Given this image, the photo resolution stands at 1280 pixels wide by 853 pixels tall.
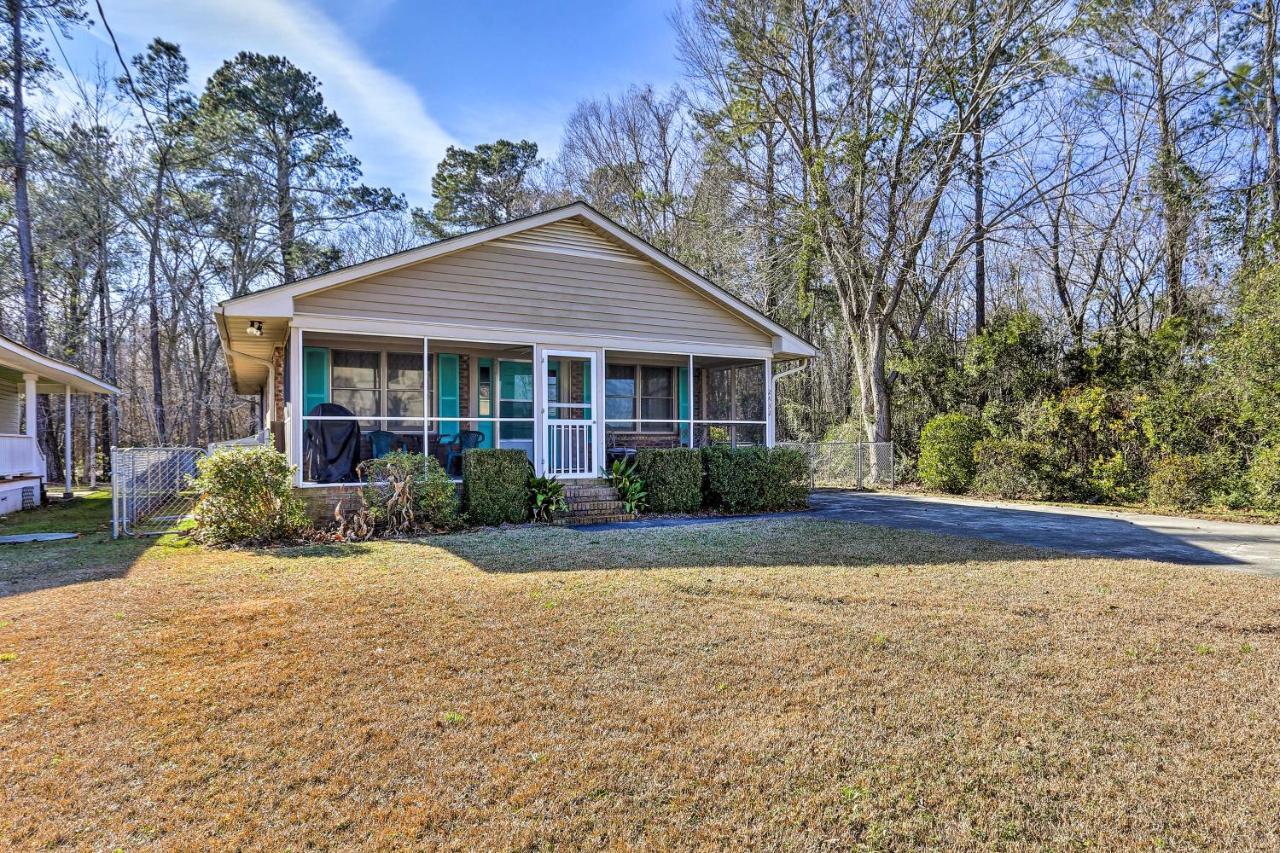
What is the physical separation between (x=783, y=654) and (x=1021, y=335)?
13628 millimetres

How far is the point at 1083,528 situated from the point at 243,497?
10.9 m

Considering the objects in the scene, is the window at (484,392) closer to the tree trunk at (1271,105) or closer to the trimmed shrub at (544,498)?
the trimmed shrub at (544,498)

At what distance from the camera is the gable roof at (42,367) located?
37.6 ft

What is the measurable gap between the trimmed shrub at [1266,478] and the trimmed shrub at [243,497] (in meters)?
13.8

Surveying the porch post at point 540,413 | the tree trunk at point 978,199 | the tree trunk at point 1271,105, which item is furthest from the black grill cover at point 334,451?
the tree trunk at point 1271,105

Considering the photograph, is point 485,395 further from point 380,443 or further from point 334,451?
point 334,451

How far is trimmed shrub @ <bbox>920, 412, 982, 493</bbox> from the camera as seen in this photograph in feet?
47.9

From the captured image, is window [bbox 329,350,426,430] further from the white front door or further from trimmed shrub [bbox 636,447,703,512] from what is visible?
trimmed shrub [bbox 636,447,703,512]

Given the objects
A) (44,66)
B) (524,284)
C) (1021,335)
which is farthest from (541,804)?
(44,66)

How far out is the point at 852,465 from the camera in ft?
55.8

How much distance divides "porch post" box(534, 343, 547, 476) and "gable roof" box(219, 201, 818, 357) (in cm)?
191

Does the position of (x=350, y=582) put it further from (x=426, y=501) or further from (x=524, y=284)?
(x=524, y=284)

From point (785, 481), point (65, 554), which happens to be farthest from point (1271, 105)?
point (65, 554)

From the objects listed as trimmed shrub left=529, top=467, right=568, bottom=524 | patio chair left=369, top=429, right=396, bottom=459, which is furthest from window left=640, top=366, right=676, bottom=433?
patio chair left=369, top=429, right=396, bottom=459
